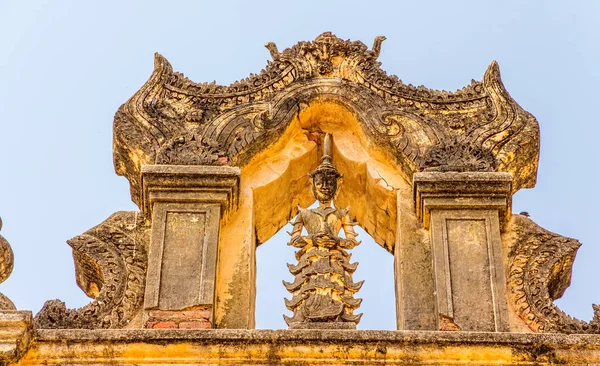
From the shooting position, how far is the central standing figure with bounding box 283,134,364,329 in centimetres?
1265

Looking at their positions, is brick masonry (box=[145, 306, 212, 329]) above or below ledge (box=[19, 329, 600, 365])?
above

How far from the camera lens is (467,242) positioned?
13.4m

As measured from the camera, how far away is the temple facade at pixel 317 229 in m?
12.0

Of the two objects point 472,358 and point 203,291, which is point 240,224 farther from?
point 472,358

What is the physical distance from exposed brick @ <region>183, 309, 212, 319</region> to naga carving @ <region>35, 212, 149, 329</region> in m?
0.60

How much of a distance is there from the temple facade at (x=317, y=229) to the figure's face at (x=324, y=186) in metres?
0.02

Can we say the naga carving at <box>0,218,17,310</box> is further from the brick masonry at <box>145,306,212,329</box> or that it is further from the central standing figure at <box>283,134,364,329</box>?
the central standing figure at <box>283,134,364,329</box>

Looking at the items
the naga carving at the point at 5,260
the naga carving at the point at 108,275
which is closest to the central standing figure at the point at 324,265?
the naga carving at the point at 108,275

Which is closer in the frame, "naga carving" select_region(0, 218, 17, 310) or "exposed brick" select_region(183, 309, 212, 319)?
"exposed brick" select_region(183, 309, 212, 319)

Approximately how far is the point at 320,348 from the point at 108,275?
253cm

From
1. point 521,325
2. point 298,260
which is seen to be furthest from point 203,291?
point 521,325

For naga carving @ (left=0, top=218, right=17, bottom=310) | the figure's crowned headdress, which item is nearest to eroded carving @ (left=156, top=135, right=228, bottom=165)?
the figure's crowned headdress

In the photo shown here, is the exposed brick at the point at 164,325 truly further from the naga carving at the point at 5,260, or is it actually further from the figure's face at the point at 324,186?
the figure's face at the point at 324,186

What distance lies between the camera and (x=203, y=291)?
12.9 metres
